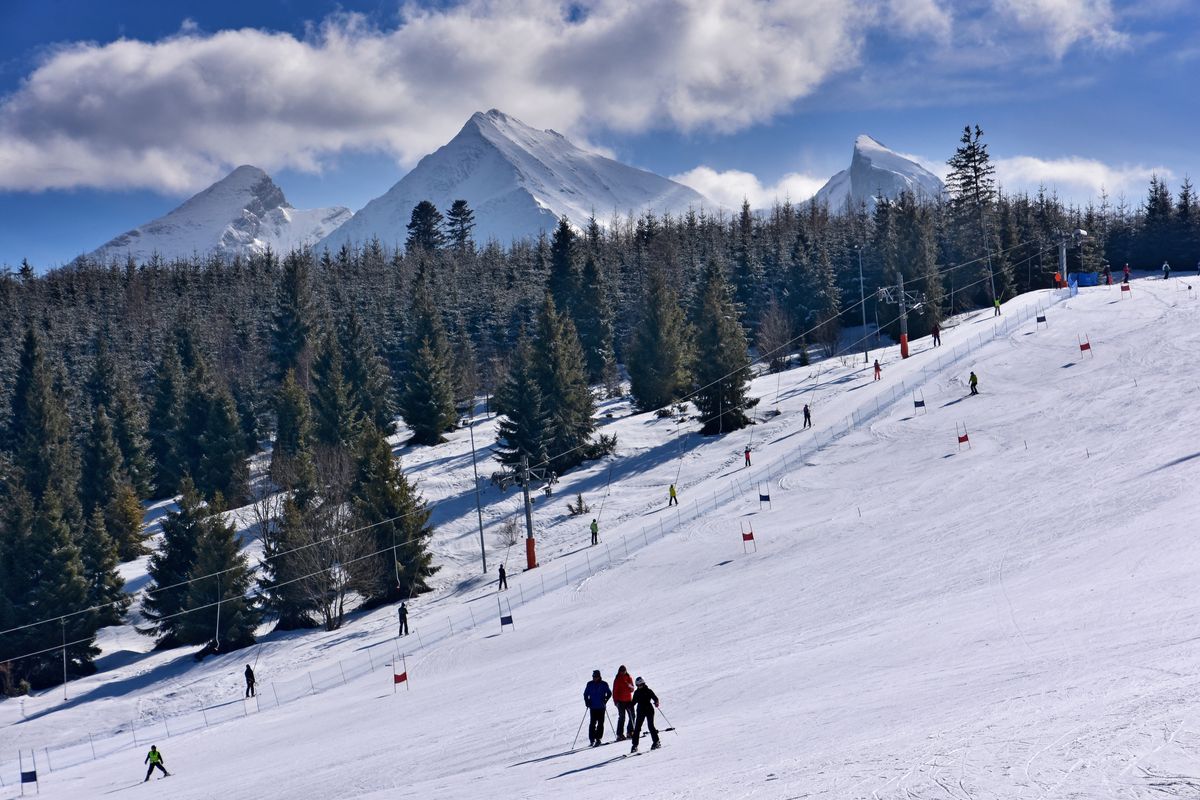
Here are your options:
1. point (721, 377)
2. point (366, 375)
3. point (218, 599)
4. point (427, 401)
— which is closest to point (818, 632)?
point (218, 599)

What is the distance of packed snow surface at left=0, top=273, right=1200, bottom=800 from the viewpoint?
14.4 m

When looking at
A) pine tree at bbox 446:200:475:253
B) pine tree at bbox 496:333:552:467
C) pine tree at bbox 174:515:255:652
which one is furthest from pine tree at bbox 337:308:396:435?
pine tree at bbox 446:200:475:253

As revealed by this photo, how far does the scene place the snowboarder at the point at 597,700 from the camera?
17.1 m

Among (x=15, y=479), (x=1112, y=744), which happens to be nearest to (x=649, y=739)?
(x=1112, y=744)

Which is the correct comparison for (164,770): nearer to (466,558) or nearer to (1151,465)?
(466,558)

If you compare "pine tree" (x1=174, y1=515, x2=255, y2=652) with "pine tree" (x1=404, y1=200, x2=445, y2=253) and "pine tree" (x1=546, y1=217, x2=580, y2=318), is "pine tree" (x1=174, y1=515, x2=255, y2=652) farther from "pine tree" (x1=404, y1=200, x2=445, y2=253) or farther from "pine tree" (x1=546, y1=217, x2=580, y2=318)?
"pine tree" (x1=404, y1=200, x2=445, y2=253)

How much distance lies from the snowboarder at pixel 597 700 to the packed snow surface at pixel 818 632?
1.49 ft

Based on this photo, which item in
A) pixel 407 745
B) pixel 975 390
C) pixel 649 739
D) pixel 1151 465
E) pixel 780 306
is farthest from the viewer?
pixel 780 306

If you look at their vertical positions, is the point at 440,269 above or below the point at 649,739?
above

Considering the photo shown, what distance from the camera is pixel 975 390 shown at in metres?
50.9

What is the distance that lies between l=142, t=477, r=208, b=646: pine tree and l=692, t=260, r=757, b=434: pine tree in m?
29.6

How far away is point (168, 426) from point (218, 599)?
41420 mm

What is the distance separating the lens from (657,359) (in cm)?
6912

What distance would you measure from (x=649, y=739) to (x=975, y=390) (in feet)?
127
